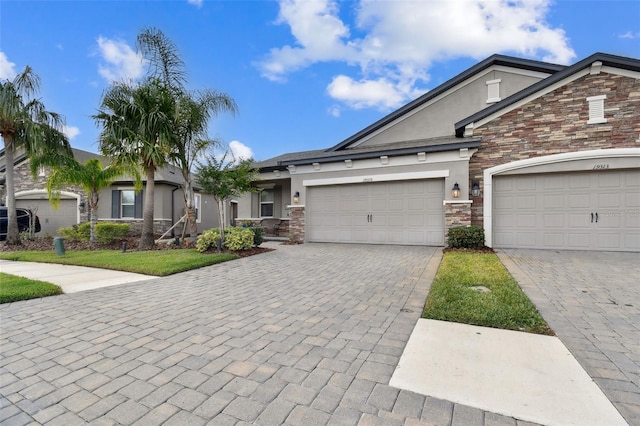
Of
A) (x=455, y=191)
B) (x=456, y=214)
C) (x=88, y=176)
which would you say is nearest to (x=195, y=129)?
(x=88, y=176)

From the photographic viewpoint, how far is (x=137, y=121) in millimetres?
10797

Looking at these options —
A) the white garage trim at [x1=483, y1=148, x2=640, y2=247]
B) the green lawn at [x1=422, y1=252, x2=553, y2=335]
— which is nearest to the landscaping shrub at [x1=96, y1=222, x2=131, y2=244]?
the green lawn at [x1=422, y1=252, x2=553, y2=335]

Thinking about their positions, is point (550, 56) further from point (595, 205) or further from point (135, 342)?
point (135, 342)

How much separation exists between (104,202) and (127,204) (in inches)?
48.9

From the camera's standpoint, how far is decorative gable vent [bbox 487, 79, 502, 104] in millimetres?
12911

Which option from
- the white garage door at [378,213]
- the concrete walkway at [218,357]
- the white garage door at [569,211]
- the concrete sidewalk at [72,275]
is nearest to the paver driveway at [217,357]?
the concrete walkway at [218,357]

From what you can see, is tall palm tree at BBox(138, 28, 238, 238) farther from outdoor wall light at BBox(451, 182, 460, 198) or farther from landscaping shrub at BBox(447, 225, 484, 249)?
landscaping shrub at BBox(447, 225, 484, 249)

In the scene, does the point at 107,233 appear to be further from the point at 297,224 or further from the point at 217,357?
the point at 217,357

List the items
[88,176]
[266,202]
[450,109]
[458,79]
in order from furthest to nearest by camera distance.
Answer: [266,202]
[450,109]
[458,79]
[88,176]

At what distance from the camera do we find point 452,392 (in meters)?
2.30

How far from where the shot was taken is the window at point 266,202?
16312 mm

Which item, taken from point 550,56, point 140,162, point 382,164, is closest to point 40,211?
point 140,162

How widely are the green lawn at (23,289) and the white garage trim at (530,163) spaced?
11.6 meters

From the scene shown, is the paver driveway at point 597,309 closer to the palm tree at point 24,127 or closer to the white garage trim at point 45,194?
the palm tree at point 24,127
